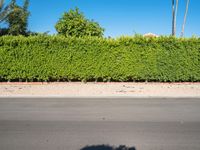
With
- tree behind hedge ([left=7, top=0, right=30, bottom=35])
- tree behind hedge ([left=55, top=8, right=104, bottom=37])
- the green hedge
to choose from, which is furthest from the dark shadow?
tree behind hedge ([left=7, top=0, right=30, bottom=35])

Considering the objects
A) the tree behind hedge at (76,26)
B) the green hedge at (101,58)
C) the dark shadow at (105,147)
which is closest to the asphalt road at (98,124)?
A: the dark shadow at (105,147)

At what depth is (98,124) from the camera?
8.19m

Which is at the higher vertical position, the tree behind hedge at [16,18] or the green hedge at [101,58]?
the tree behind hedge at [16,18]

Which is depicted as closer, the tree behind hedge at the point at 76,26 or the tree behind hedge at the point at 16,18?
the tree behind hedge at the point at 76,26

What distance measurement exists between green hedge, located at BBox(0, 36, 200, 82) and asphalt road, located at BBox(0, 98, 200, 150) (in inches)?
298

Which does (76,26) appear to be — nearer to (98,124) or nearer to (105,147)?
(98,124)

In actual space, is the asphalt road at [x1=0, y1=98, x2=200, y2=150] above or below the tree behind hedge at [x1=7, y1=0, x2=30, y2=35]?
below

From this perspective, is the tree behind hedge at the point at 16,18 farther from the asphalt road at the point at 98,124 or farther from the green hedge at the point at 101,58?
the asphalt road at the point at 98,124

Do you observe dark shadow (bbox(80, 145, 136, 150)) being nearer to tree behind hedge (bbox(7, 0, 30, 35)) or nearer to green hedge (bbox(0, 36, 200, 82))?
green hedge (bbox(0, 36, 200, 82))

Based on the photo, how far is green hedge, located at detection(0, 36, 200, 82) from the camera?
1972 cm

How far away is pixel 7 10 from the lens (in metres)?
29.2

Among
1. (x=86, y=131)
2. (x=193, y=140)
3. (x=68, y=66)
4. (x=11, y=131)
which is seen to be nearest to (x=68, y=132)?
(x=86, y=131)

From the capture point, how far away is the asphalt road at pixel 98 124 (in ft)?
21.0

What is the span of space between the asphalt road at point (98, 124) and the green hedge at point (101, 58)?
7557mm
